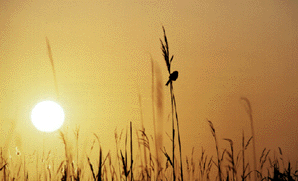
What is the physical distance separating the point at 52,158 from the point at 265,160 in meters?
1.81

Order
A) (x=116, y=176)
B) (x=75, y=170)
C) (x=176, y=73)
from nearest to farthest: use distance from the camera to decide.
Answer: (x=176, y=73) < (x=75, y=170) < (x=116, y=176)

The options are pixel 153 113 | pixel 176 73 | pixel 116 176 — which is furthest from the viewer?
pixel 153 113

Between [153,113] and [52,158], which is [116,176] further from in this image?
[153,113]

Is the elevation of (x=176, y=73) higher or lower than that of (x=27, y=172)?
higher

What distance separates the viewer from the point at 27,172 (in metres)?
2.01

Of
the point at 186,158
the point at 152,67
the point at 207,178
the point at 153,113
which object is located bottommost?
the point at 207,178

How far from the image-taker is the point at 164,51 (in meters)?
0.95

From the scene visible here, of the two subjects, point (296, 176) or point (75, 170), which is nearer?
point (75, 170)

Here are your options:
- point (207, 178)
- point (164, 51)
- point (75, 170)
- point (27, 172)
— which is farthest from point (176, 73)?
point (27, 172)

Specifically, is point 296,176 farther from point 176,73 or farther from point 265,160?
point 176,73

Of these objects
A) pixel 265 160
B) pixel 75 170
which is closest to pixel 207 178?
pixel 265 160

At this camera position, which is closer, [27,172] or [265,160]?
[27,172]

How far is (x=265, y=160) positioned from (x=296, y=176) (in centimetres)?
58

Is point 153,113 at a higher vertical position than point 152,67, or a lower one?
lower
